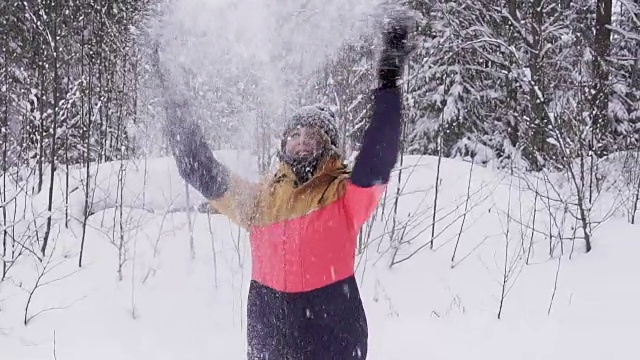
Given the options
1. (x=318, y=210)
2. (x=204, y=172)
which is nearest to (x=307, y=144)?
(x=318, y=210)

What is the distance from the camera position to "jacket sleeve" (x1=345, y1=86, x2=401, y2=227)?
5.22 feet

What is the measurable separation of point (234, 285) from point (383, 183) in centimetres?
330

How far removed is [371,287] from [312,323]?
10.0 ft

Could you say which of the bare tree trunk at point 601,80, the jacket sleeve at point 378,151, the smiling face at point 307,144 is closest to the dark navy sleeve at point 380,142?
the jacket sleeve at point 378,151

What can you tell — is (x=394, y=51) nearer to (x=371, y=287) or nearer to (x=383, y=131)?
(x=383, y=131)

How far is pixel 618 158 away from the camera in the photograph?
7.00 m

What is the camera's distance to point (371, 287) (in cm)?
473

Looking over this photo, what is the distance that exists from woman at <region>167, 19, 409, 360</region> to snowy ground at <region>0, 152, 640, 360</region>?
1.54m

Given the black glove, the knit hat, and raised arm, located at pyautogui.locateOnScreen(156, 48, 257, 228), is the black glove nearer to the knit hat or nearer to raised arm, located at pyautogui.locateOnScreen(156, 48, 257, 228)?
the knit hat

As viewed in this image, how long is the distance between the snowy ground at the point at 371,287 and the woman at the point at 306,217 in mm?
1544

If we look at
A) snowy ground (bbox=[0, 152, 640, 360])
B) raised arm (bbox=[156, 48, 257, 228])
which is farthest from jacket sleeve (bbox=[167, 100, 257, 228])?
snowy ground (bbox=[0, 152, 640, 360])

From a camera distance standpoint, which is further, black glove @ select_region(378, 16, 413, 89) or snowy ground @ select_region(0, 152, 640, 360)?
snowy ground @ select_region(0, 152, 640, 360)

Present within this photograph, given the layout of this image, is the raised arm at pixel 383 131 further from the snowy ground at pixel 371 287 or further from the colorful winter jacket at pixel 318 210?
the snowy ground at pixel 371 287

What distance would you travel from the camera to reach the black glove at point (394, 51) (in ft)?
5.19
